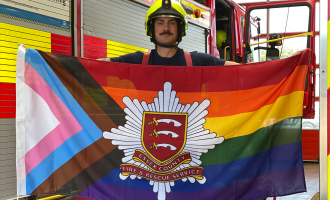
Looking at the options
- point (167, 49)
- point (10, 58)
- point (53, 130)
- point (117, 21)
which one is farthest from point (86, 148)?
point (117, 21)

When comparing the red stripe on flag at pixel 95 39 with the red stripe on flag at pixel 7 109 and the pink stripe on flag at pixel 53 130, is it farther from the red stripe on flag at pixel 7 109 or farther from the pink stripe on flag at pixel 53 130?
the red stripe on flag at pixel 7 109

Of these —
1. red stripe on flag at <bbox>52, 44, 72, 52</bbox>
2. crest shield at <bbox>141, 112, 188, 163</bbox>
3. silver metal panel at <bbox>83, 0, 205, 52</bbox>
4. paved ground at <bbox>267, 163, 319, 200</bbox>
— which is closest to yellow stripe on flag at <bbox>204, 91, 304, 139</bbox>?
crest shield at <bbox>141, 112, 188, 163</bbox>

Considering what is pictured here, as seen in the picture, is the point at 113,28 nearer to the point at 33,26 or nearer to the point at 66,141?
the point at 33,26

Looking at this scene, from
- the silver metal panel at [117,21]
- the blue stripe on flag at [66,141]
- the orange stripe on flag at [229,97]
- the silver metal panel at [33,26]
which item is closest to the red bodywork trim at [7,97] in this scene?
the blue stripe on flag at [66,141]

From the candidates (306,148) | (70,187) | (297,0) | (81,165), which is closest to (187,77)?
(81,165)

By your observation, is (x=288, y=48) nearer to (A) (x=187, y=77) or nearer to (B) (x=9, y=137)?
(A) (x=187, y=77)

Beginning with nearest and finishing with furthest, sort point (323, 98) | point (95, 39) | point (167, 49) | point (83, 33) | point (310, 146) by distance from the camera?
point (323, 98), point (167, 49), point (83, 33), point (95, 39), point (310, 146)

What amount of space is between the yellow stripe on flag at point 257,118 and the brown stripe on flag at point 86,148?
80 centimetres

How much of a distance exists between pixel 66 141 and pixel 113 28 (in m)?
1.76

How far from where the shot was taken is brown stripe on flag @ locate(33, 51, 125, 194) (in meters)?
2.73

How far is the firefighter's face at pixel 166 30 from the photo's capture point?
115 inches

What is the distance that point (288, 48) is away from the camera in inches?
250

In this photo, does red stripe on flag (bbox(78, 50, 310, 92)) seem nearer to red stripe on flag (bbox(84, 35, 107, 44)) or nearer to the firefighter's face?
the firefighter's face

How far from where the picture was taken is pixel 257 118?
2703mm
